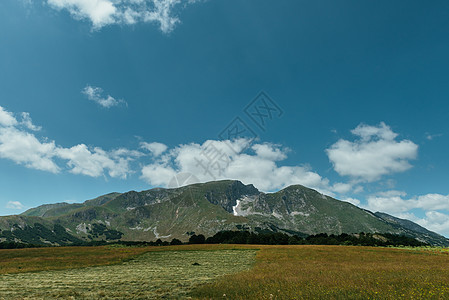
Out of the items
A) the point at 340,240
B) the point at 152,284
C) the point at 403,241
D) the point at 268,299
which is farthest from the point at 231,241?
the point at 403,241

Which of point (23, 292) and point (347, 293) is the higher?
point (347, 293)

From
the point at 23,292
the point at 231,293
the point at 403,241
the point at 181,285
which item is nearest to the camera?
the point at 231,293

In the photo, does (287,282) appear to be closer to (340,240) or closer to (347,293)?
(347,293)

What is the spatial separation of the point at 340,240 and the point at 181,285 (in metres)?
117

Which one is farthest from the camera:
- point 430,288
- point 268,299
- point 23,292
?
point 23,292

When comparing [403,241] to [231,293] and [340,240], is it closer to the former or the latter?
[340,240]

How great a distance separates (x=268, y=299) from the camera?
14781 millimetres

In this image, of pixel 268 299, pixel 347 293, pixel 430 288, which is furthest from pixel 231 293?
pixel 430 288

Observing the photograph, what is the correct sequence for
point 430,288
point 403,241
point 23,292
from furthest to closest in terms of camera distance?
point 403,241
point 23,292
point 430,288

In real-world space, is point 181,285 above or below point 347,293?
below

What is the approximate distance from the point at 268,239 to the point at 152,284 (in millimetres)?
99654

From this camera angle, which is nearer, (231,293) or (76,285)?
(231,293)

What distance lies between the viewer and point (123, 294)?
1786cm

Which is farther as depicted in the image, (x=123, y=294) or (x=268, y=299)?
(x=123, y=294)
